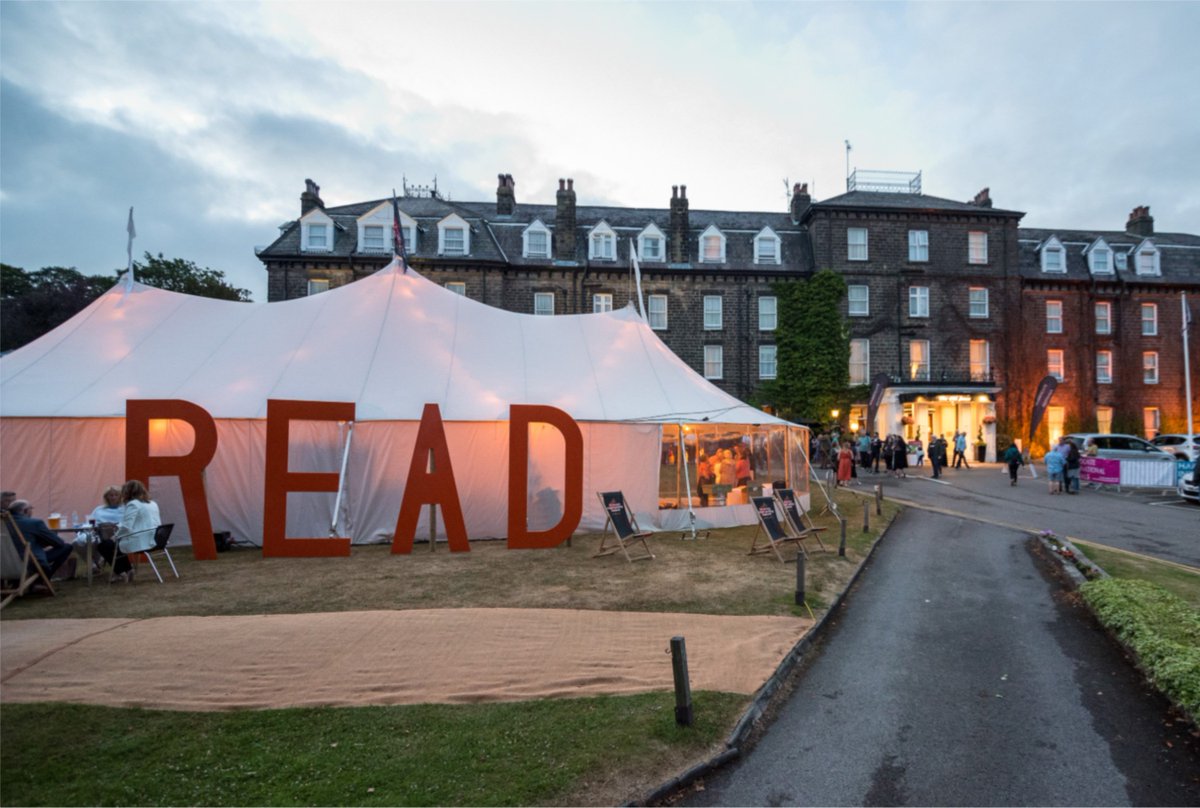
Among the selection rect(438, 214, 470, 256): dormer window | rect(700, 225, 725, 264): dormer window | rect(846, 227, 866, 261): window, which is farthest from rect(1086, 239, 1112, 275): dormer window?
rect(438, 214, 470, 256): dormer window

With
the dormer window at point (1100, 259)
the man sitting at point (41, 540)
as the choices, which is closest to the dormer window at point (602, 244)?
the man sitting at point (41, 540)

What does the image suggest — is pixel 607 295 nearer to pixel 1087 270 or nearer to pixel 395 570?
pixel 395 570

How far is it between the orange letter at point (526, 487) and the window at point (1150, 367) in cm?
3593

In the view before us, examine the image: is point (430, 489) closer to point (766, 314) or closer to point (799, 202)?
point (766, 314)

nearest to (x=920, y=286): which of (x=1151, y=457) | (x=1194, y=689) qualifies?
(x=1151, y=457)

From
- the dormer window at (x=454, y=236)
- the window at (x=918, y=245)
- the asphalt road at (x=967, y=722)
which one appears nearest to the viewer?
the asphalt road at (x=967, y=722)

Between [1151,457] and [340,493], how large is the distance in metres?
22.4

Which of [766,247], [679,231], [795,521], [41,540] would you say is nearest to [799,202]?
[766,247]

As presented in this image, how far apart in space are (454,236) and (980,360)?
2633 cm

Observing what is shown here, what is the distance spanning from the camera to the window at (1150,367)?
1257 inches

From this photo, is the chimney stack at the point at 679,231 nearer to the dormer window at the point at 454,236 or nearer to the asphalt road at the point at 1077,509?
the dormer window at the point at 454,236

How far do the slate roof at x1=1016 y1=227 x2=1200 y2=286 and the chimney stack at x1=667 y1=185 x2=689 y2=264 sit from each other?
687 inches

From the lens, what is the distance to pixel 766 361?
30.1m

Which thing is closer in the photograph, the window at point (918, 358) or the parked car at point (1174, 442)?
the parked car at point (1174, 442)
